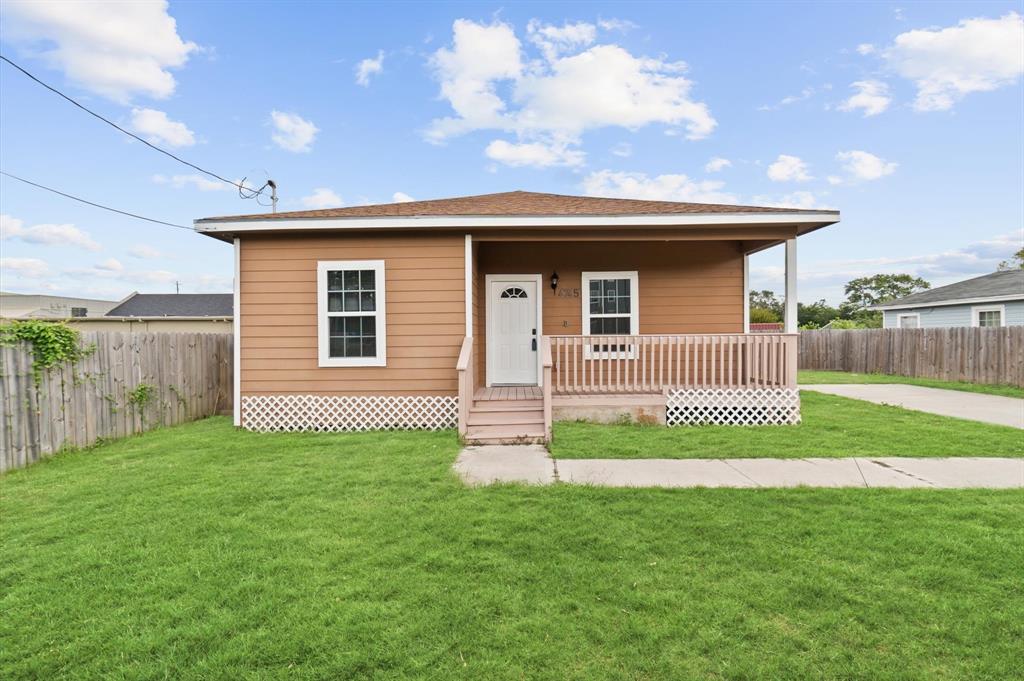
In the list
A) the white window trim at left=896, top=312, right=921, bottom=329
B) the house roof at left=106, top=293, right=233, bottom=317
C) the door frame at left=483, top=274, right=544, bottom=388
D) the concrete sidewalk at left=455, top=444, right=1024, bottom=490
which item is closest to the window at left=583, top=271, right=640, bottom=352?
the door frame at left=483, top=274, right=544, bottom=388

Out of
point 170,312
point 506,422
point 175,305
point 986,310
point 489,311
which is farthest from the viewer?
point 175,305

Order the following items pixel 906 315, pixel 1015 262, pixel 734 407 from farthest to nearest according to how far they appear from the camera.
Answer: pixel 1015 262 → pixel 906 315 → pixel 734 407

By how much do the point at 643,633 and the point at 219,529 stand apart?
300 centimetres

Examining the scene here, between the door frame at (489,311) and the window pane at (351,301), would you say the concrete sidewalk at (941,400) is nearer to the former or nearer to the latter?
the door frame at (489,311)

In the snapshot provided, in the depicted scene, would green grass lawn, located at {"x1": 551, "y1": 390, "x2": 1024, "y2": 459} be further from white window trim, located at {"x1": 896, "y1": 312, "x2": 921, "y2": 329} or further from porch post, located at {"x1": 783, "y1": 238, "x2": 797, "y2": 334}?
white window trim, located at {"x1": 896, "y1": 312, "x2": 921, "y2": 329}

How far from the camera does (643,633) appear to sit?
7.63 feet

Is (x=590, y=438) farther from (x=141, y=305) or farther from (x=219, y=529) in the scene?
(x=141, y=305)

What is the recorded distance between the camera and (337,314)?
745 centimetres

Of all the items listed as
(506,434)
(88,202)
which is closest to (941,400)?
(506,434)

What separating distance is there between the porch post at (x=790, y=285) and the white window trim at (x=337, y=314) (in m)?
6.02

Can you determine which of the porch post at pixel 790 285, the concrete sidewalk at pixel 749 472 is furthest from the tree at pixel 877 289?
the concrete sidewalk at pixel 749 472

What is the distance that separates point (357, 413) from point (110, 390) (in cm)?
333

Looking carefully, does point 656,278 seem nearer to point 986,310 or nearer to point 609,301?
point 609,301

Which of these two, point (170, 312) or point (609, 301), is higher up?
point (170, 312)
